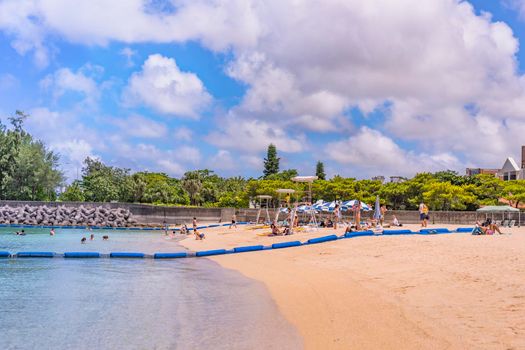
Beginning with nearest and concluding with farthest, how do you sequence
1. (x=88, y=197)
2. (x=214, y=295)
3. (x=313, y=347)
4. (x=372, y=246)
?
(x=313, y=347) < (x=214, y=295) < (x=372, y=246) < (x=88, y=197)

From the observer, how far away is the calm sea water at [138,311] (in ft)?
28.5

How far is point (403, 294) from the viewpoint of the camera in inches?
443

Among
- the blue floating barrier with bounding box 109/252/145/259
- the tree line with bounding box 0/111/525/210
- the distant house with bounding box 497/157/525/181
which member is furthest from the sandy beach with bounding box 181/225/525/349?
the distant house with bounding box 497/157/525/181

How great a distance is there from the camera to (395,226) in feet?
115

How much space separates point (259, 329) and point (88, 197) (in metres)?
64.1

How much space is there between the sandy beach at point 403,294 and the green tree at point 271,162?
9277 cm

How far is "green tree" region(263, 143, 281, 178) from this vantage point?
373 feet

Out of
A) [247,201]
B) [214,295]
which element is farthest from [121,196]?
[214,295]

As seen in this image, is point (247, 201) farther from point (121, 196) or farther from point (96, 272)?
point (96, 272)

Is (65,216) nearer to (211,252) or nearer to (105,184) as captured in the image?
(105,184)

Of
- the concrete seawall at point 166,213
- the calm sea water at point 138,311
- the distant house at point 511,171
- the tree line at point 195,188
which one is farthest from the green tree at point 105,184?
the distant house at point 511,171

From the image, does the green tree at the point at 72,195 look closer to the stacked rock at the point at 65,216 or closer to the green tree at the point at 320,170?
the stacked rock at the point at 65,216

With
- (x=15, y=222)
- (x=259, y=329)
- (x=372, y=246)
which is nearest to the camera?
(x=259, y=329)

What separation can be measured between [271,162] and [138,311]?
338 feet
